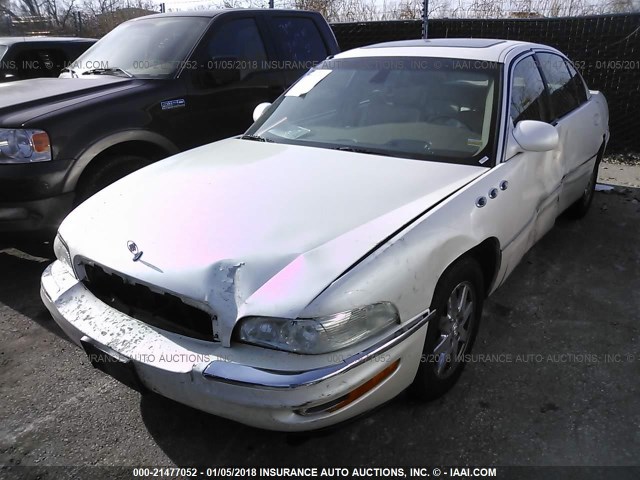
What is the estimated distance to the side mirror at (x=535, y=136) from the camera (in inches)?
111

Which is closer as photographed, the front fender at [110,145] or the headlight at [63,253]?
the headlight at [63,253]

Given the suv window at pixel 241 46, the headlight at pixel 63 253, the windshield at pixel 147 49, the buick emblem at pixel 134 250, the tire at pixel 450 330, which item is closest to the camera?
the buick emblem at pixel 134 250

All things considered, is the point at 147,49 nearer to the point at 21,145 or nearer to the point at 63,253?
the point at 21,145

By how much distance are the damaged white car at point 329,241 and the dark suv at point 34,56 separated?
16.8ft

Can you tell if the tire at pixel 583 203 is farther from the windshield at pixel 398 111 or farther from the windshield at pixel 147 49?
the windshield at pixel 147 49

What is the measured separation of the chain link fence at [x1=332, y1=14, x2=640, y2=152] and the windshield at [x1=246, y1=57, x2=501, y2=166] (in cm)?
504

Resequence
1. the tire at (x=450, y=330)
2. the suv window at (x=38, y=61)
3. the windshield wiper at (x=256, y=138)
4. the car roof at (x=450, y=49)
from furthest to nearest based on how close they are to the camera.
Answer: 1. the suv window at (x=38, y=61)
2. the windshield wiper at (x=256, y=138)
3. the car roof at (x=450, y=49)
4. the tire at (x=450, y=330)

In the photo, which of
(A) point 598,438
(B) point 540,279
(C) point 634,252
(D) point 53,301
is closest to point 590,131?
(C) point 634,252

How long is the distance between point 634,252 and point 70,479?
418 cm

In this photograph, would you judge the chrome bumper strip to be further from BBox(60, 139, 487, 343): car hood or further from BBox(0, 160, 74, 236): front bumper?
BBox(0, 160, 74, 236): front bumper

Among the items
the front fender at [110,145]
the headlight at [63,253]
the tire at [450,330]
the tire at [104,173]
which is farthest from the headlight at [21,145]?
the tire at [450,330]

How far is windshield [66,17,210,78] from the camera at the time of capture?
14.6ft

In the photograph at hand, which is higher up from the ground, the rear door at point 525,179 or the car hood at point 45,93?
the car hood at point 45,93

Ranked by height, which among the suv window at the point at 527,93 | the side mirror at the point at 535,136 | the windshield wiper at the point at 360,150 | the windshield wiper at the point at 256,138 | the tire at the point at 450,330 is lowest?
the tire at the point at 450,330
